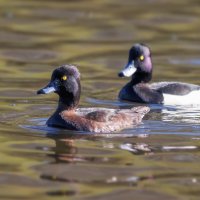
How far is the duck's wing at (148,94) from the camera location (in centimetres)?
1570

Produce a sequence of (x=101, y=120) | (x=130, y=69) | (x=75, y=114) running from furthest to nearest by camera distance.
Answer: (x=130, y=69)
(x=75, y=114)
(x=101, y=120)

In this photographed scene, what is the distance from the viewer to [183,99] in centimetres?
1560

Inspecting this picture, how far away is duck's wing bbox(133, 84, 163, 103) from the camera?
15.7 m

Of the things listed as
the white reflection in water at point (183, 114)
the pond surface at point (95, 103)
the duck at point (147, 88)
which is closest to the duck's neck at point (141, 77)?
the duck at point (147, 88)

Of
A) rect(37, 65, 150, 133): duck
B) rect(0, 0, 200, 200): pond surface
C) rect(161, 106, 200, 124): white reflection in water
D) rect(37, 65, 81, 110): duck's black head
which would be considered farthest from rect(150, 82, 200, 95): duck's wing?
rect(37, 65, 81, 110): duck's black head

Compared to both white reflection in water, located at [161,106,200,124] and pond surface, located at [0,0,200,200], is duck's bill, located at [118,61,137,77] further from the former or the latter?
white reflection in water, located at [161,106,200,124]

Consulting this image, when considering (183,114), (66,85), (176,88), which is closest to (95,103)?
(176,88)

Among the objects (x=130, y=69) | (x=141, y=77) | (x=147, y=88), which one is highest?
(x=130, y=69)

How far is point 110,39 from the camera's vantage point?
20.3 m

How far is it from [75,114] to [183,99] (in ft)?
10.2

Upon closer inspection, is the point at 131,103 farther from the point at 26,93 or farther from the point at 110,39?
the point at 110,39

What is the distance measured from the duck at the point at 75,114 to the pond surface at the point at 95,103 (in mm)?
163

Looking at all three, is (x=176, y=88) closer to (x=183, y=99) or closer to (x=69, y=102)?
(x=183, y=99)

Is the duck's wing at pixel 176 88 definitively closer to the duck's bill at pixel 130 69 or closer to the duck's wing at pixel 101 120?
the duck's bill at pixel 130 69
